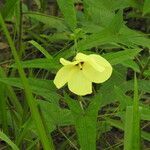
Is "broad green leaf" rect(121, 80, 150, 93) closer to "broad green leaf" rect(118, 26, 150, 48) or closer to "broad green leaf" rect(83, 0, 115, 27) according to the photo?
"broad green leaf" rect(118, 26, 150, 48)

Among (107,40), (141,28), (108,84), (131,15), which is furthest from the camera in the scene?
(141,28)

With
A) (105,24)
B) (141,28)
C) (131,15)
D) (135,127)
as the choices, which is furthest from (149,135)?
(141,28)

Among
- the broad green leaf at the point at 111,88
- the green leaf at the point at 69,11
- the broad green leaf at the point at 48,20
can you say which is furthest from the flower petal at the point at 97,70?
the broad green leaf at the point at 48,20

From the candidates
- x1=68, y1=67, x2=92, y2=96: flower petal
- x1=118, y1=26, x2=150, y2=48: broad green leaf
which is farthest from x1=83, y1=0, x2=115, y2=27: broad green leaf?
x1=68, y1=67, x2=92, y2=96: flower petal

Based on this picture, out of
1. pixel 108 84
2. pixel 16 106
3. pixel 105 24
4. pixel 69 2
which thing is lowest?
pixel 16 106

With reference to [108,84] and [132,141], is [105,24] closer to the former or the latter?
[108,84]

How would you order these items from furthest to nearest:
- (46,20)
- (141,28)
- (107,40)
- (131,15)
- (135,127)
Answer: (141,28) → (131,15) → (46,20) → (107,40) → (135,127)

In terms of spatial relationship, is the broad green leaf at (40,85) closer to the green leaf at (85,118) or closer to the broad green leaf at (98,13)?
the green leaf at (85,118)
